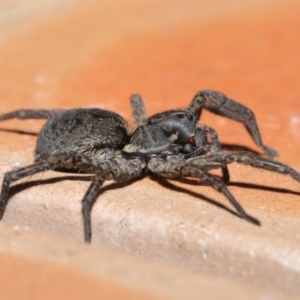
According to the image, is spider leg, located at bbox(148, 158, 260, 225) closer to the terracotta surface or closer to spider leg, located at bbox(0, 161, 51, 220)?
the terracotta surface

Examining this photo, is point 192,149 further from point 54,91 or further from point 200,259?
point 54,91

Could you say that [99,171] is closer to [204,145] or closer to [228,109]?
[204,145]

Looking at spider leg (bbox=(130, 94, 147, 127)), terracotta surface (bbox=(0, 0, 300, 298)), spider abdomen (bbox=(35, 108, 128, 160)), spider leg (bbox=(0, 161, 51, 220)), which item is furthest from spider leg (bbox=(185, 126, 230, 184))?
spider leg (bbox=(0, 161, 51, 220))

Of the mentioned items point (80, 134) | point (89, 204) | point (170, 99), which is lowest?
point (89, 204)

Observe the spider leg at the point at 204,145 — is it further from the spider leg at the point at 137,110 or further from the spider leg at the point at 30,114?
the spider leg at the point at 30,114

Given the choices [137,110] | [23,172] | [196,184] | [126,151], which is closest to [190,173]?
[196,184]

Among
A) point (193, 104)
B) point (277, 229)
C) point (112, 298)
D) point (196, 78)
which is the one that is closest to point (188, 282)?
point (112, 298)

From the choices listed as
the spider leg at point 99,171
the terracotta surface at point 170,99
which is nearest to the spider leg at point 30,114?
the terracotta surface at point 170,99
